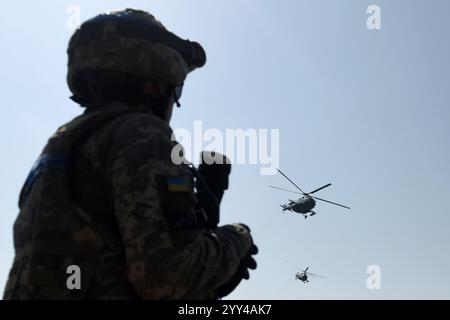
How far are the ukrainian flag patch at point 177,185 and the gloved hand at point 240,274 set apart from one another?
0.80m

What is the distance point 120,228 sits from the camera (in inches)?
127

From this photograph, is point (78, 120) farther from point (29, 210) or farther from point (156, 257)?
point (156, 257)

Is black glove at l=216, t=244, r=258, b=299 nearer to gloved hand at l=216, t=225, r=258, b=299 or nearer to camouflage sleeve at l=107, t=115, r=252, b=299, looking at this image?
gloved hand at l=216, t=225, r=258, b=299

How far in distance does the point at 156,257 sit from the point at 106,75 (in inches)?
63.0

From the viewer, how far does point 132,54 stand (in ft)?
13.4

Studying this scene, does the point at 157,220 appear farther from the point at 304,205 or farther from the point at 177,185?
the point at 304,205

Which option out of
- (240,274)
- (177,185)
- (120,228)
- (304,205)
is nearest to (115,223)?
(120,228)

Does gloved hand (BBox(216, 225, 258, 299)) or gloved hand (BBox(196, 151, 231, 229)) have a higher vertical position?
gloved hand (BBox(196, 151, 231, 229))

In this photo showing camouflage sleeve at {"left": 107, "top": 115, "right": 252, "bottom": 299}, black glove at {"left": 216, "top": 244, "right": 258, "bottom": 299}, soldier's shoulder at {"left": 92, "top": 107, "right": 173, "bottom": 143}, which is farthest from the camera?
black glove at {"left": 216, "top": 244, "right": 258, "bottom": 299}

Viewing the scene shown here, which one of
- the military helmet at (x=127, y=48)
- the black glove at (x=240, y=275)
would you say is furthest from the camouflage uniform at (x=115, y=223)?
the military helmet at (x=127, y=48)

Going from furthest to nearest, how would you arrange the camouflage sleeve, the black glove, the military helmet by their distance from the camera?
the military helmet → the black glove → the camouflage sleeve

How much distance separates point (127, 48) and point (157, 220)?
1510 mm

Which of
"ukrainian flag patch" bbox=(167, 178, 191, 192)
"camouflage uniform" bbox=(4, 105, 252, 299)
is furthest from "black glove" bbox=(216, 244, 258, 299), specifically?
"ukrainian flag patch" bbox=(167, 178, 191, 192)

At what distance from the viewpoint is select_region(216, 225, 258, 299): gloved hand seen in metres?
3.96
